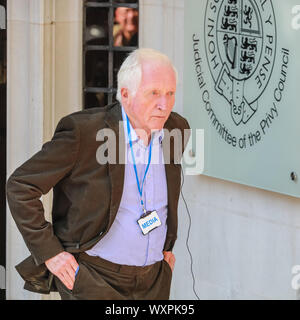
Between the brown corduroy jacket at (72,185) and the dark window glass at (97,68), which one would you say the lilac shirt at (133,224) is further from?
the dark window glass at (97,68)

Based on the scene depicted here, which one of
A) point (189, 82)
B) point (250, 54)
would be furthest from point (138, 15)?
point (250, 54)

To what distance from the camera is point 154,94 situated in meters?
3.70

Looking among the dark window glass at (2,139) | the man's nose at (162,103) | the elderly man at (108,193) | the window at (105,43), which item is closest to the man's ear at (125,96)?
the elderly man at (108,193)

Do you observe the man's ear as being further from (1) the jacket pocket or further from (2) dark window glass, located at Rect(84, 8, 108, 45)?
(2) dark window glass, located at Rect(84, 8, 108, 45)

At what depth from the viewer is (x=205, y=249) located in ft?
18.4

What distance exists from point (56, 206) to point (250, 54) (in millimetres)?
1572

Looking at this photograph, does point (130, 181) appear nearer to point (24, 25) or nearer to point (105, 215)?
point (105, 215)

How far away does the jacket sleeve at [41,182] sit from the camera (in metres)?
3.70

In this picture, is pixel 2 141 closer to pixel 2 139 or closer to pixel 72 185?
pixel 2 139

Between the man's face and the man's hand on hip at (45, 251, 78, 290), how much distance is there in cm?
62

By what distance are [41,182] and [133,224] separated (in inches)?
15.9

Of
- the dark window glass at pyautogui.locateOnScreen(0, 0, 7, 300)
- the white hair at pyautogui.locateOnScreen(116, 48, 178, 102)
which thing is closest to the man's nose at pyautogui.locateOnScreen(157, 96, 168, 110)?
the white hair at pyautogui.locateOnScreen(116, 48, 178, 102)

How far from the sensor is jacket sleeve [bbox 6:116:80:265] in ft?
12.1

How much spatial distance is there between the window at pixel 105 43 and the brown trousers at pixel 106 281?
2.39m
